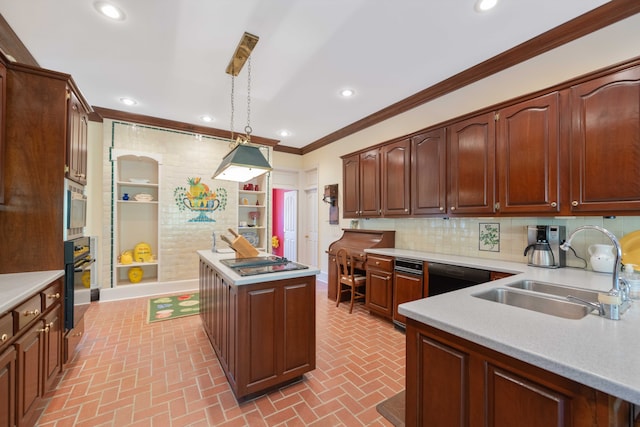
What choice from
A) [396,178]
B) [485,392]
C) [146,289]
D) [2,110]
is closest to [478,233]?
[396,178]

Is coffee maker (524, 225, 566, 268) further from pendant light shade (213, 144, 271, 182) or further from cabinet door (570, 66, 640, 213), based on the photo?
pendant light shade (213, 144, 271, 182)

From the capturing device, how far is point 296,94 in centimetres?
364

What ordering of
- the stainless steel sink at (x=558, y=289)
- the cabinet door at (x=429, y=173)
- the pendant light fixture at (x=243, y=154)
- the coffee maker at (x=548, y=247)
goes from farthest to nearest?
the cabinet door at (x=429, y=173)
the pendant light fixture at (x=243, y=154)
the coffee maker at (x=548, y=247)
the stainless steel sink at (x=558, y=289)

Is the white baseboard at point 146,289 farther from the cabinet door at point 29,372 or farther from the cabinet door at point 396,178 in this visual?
the cabinet door at point 396,178

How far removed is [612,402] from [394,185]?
120 inches

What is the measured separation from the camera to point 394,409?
73.2 inches

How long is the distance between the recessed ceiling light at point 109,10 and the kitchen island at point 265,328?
229 cm

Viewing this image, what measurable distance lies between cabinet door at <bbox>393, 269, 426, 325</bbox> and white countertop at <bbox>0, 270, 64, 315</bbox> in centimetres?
294

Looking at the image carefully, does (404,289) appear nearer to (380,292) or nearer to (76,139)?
(380,292)

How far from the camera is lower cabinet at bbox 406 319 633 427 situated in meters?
0.78

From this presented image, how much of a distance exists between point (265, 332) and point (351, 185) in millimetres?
2977

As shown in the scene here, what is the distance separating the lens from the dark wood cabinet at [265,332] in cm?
189

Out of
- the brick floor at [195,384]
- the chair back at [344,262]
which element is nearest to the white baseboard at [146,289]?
the brick floor at [195,384]

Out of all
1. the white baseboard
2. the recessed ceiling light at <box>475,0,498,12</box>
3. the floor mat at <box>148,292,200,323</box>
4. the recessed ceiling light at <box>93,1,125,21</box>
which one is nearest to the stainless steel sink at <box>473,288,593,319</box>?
the recessed ceiling light at <box>475,0,498,12</box>
